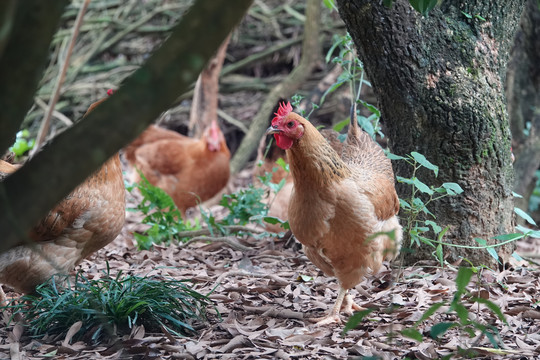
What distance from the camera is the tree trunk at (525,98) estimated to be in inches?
242

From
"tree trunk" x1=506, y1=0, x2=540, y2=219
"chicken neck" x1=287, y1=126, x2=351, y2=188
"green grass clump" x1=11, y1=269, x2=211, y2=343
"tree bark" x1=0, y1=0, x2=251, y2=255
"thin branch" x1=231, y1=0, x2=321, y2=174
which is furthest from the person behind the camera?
"thin branch" x1=231, y1=0, x2=321, y2=174

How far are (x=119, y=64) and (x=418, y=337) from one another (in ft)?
29.5

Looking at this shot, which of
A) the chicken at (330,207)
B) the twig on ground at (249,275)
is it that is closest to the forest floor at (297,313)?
the twig on ground at (249,275)

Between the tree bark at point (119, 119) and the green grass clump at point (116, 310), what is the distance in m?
1.57

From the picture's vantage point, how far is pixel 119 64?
9984 mm

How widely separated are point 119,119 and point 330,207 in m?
2.03

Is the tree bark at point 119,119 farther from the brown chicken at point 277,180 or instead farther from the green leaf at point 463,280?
the brown chicken at point 277,180

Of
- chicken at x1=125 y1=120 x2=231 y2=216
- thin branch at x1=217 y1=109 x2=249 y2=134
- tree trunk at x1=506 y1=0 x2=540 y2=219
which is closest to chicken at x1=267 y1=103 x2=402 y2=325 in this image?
tree trunk at x1=506 y1=0 x2=540 y2=219

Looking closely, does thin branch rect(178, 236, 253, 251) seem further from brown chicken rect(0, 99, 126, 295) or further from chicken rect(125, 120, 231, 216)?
chicken rect(125, 120, 231, 216)

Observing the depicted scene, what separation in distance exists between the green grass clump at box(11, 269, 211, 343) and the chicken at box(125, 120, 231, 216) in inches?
166

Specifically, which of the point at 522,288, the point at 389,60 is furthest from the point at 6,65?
the point at 522,288

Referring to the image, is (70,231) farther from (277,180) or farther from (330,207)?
(277,180)

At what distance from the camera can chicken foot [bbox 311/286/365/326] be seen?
3.33 meters

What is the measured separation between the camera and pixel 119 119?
1.36 metres
